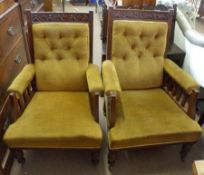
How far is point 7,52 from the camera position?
174 cm

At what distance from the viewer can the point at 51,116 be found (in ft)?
5.17

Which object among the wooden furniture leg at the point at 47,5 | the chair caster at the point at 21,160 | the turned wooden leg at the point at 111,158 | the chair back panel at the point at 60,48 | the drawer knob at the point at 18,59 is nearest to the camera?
the turned wooden leg at the point at 111,158

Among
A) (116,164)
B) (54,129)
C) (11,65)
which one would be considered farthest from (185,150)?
(11,65)

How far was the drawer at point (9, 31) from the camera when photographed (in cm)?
163

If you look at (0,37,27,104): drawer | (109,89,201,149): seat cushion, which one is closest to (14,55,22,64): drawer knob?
(0,37,27,104): drawer

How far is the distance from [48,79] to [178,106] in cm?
102

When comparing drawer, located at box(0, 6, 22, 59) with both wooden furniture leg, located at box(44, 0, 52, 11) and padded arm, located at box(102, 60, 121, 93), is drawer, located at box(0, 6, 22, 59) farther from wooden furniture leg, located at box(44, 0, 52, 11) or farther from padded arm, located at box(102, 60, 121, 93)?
wooden furniture leg, located at box(44, 0, 52, 11)

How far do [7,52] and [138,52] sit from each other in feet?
3.33

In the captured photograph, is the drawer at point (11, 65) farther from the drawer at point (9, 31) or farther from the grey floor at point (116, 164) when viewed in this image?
the grey floor at point (116, 164)

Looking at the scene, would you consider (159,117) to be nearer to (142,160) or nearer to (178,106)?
(178,106)

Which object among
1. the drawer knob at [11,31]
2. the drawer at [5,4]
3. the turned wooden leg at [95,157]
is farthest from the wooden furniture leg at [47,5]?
the turned wooden leg at [95,157]

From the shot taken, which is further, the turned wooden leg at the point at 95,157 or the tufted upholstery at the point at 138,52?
the tufted upholstery at the point at 138,52

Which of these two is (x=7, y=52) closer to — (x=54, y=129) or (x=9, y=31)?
(x=9, y=31)

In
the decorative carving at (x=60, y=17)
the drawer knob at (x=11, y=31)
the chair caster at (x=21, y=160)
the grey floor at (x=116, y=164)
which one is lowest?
the grey floor at (x=116, y=164)
